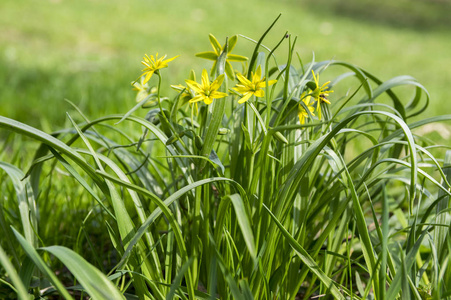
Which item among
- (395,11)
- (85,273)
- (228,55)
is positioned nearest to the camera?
(85,273)

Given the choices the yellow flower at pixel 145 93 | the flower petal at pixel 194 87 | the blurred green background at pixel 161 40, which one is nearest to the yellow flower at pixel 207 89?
the flower petal at pixel 194 87

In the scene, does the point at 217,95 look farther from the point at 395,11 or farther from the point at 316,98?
the point at 395,11

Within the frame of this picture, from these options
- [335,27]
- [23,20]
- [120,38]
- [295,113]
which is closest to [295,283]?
[295,113]

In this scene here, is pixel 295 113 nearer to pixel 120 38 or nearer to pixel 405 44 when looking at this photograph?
pixel 120 38

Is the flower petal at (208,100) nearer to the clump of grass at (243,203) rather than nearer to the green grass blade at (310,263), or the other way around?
the clump of grass at (243,203)

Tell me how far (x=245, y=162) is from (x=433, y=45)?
7914 millimetres

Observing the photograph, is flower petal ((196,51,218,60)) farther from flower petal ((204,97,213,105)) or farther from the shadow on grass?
the shadow on grass

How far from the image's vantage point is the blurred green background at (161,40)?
348 centimetres

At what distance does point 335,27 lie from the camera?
29.5 ft

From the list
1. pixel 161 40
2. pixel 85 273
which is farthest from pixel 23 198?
pixel 161 40

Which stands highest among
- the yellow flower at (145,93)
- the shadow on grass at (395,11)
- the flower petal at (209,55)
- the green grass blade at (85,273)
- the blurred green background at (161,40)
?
the shadow on grass at (395,11)

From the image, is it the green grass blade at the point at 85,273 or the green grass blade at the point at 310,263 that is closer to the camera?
the green grass blade at the point at 85,273

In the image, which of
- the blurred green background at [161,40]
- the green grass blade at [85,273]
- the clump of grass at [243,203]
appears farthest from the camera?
the blurred green background at [161,40]

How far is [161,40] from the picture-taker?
21.3ft
